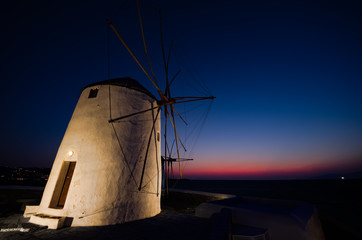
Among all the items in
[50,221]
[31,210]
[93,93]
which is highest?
[93,93]

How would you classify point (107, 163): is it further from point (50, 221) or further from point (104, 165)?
point (50, 221)

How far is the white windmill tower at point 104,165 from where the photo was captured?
6469 mm

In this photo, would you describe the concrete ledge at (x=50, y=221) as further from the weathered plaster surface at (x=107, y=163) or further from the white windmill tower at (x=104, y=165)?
the weathered plaster surface at (x=107, y=163)

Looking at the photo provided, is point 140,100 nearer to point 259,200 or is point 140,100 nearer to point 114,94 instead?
point 114,94

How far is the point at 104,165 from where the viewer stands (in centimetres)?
701

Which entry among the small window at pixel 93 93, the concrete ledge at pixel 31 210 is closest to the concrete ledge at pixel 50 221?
the concrete ledge at pixel 31 210

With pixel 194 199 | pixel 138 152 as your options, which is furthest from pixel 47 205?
pixel 194 199

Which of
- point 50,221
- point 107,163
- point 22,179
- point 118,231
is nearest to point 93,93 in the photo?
point 107,163

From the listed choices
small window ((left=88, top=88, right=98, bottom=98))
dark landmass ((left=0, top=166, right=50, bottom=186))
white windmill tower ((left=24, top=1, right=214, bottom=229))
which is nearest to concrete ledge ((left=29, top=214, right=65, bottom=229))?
white windmill tower ((left=24, top=1, right=214, bottom=229))

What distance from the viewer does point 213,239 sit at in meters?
3.54

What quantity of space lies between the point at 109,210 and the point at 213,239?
4.86 m

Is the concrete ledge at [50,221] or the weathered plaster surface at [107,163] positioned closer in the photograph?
the concrete ledge at [50,221]

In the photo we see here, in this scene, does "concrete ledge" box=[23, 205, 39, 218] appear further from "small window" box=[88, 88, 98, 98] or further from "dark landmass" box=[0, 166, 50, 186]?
"dark landmass" box=[0, 166, 50, 186]

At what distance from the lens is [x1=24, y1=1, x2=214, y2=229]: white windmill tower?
21.2 feet
